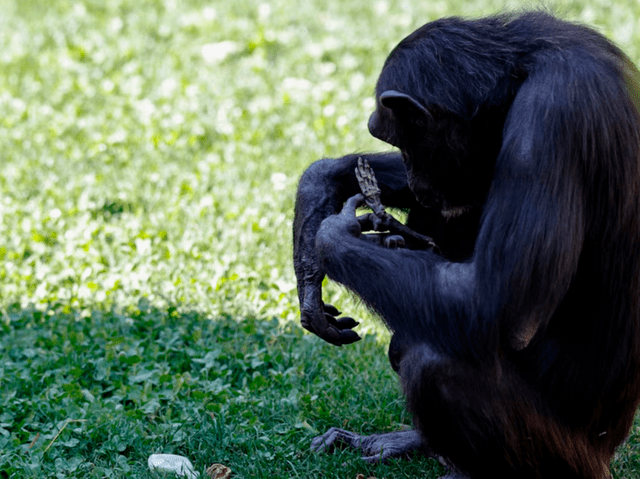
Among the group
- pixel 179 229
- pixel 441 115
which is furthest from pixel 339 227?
pixel 179 229

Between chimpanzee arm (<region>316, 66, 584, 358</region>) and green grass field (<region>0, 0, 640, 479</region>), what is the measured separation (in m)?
1.02

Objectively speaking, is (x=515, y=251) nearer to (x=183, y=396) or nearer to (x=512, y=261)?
(x=512, y=261)

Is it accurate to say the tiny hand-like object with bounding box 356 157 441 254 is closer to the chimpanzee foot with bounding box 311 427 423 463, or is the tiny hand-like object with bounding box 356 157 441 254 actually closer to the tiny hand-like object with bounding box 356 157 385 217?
the tiny hand-like object with bounding box 356 157 385 217

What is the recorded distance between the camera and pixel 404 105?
11.5 feet

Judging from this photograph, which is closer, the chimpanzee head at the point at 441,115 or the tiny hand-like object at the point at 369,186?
the chimpanzee head at the point at 441,115

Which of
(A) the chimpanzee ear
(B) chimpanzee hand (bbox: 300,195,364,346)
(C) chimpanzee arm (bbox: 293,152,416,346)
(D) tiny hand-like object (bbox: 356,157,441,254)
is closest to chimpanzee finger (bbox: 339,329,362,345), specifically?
(B) chimpanzee hand (bbox: 300,195,364,346)

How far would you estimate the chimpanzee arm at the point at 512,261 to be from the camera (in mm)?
3102

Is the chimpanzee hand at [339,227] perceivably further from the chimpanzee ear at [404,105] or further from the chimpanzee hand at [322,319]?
the chimpanzee ear at [404,105]

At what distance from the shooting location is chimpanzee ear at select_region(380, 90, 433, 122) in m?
3.46

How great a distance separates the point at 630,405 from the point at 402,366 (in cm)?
95

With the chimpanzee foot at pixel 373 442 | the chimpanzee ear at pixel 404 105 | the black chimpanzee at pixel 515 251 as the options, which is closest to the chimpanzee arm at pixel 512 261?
the black chimpanzee at pixel 515 251

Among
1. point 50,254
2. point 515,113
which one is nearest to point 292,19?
point 50,254

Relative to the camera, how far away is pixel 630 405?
3.65 metres

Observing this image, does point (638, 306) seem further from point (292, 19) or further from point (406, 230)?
point (292, 19)
